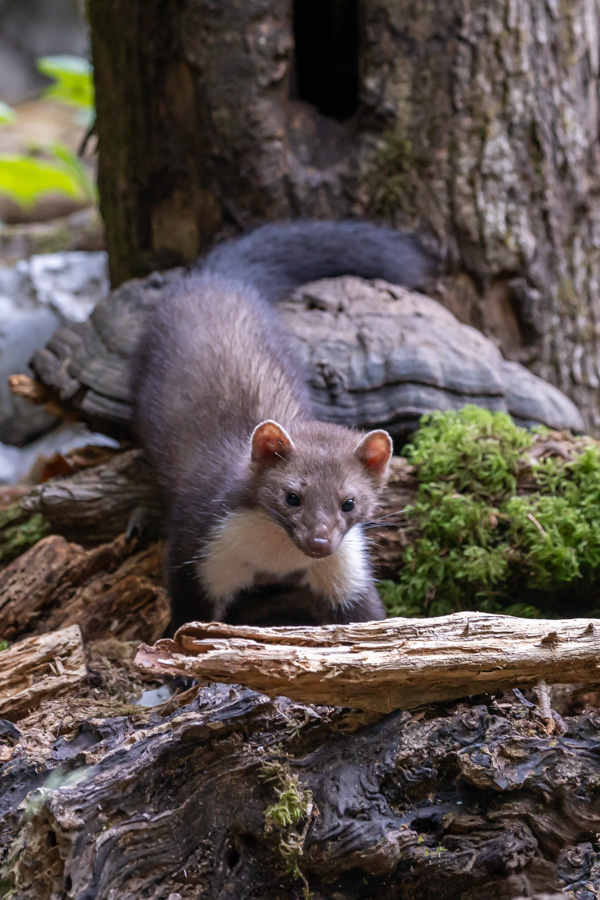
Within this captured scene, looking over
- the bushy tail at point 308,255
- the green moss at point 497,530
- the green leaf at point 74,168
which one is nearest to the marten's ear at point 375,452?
the green moss at point 497,530

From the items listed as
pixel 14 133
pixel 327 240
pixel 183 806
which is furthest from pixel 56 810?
pixel 14 133

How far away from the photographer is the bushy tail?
4.14m

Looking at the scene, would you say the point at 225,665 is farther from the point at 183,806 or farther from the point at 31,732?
the point at 31,732

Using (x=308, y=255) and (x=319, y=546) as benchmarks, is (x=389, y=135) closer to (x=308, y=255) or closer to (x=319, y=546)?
(x=308, y=255)

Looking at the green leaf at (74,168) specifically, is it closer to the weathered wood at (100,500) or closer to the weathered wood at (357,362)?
the weathered wood at (357,362)

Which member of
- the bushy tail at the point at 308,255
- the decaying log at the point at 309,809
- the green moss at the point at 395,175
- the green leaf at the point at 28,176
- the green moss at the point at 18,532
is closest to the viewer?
the decaying log at the point at 309,809

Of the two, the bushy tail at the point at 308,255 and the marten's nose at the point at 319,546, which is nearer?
the marten's nose at the point at 319,546

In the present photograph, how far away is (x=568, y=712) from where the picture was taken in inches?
107

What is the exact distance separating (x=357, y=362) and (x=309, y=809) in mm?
2136

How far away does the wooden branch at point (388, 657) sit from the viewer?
6.31 feet

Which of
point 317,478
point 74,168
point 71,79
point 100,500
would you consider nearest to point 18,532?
point 100,500

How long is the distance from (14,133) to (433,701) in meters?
13.8

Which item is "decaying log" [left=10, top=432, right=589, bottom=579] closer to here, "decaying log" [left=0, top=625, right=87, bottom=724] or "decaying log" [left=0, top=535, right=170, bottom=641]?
"decaying log" [left=0, top=535, right=170, bottom=641]

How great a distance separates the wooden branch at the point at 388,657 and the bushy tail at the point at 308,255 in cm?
242
